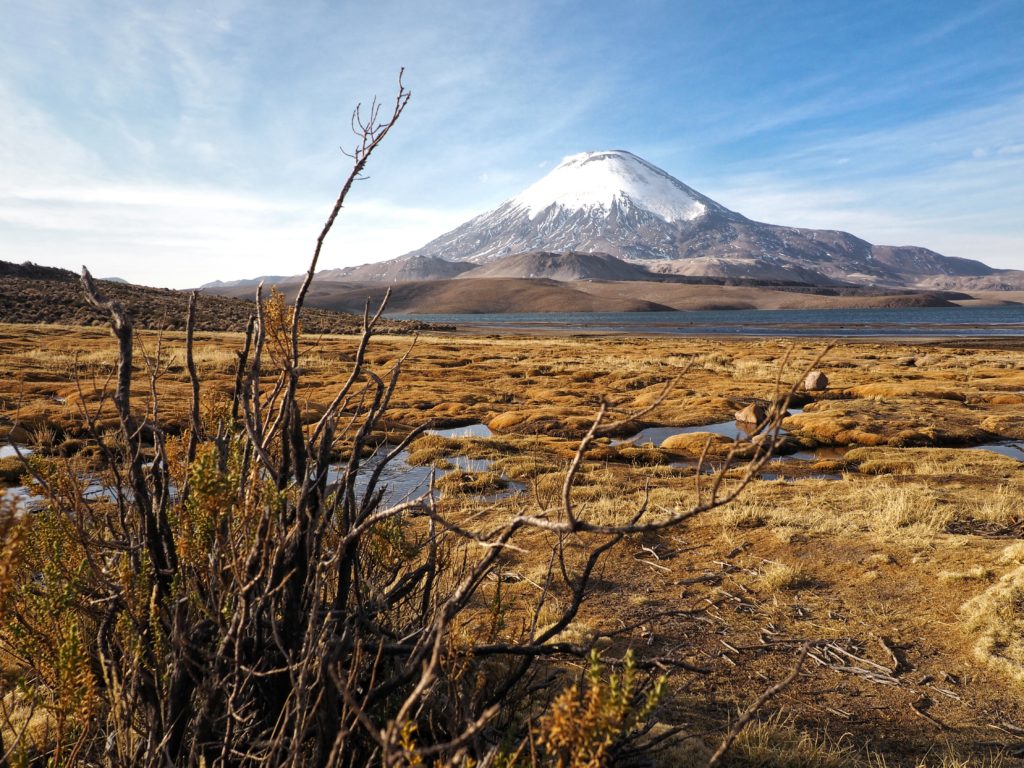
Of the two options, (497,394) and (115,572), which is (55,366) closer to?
(497,394)

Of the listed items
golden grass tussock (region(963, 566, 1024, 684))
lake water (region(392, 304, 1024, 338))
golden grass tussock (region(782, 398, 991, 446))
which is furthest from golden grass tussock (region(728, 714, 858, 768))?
lake water (region(392, 304, 1024, 338))

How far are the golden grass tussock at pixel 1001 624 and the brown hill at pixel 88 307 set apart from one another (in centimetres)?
3414

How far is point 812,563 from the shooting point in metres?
6.79

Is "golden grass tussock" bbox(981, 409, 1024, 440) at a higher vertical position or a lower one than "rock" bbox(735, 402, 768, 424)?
lower

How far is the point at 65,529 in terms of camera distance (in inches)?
113

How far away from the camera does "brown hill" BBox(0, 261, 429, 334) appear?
139 feet

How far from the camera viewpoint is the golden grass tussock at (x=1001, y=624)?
4699 millimetres

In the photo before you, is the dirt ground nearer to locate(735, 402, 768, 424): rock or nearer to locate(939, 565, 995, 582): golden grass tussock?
locate(939, 565, 995, 582): golden grass tussock

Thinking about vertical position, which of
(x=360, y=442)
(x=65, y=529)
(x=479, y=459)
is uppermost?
(x=360, y=442)

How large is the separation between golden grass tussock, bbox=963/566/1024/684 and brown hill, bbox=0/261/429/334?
34136mm

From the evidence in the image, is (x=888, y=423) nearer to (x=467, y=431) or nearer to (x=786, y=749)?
(x=467, y=431)

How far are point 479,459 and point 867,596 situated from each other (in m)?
8.41

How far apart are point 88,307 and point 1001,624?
2169 inches

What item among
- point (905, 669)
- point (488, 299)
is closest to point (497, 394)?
point (905, 669)
